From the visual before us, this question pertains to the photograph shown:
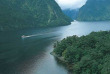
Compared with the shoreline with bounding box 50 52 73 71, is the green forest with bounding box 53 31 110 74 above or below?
above

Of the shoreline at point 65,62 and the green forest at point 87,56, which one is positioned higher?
the green forest at point 87,56

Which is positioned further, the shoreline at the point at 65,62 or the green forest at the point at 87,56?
the shoreline at the point at 65,62

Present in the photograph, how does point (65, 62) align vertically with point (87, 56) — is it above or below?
below

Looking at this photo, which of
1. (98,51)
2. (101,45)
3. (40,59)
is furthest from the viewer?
(40,59)

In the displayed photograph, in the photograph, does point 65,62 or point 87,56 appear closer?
point 87,56

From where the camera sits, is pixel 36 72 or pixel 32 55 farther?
pixel 32 55

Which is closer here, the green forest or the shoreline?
the green forest

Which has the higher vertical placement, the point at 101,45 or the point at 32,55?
the point at 101,45

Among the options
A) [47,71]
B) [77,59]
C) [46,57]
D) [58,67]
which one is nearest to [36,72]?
[47,71]

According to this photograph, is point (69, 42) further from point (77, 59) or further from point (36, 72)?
point (36, 72)

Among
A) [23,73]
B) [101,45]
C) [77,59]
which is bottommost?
[23,73]

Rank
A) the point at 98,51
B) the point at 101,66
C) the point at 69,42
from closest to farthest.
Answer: the point at 101,66, the point at 98,51, the point at 69,42
